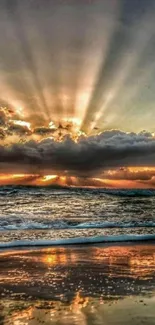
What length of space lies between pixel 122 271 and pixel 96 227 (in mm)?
10477

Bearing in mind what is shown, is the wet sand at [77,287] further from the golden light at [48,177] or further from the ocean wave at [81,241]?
the golden light at [48,177]

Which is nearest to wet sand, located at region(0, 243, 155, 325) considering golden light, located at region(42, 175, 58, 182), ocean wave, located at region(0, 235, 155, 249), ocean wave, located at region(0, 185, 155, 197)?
ocean wave, located at region(0, 235, 155, 249)

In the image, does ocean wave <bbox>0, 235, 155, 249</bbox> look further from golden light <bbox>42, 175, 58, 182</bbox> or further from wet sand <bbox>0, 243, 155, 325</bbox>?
golden light <bbox>42, 175, 58, 182</bbox>

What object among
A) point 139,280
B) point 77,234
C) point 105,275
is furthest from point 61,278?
point 77,234

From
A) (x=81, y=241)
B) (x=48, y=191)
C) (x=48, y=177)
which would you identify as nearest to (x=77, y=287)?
(x=81, y=241)

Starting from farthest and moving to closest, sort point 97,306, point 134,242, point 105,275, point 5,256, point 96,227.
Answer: point 96,227 < point 134,242 < point 5,256 < point 105,275 < point 97,306

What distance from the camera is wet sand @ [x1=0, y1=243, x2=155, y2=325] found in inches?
229

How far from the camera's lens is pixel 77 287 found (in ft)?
25.6

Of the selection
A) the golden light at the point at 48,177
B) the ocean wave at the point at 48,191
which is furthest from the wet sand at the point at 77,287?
the golden light at the point at 48,177

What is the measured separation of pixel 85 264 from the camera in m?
10.3

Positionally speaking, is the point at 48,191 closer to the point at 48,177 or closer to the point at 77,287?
the point at 48,177

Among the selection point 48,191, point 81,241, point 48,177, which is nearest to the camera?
point 81,241

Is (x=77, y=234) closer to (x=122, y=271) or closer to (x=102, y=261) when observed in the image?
(x=102, y=261)

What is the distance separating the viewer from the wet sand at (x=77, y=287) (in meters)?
5.82
